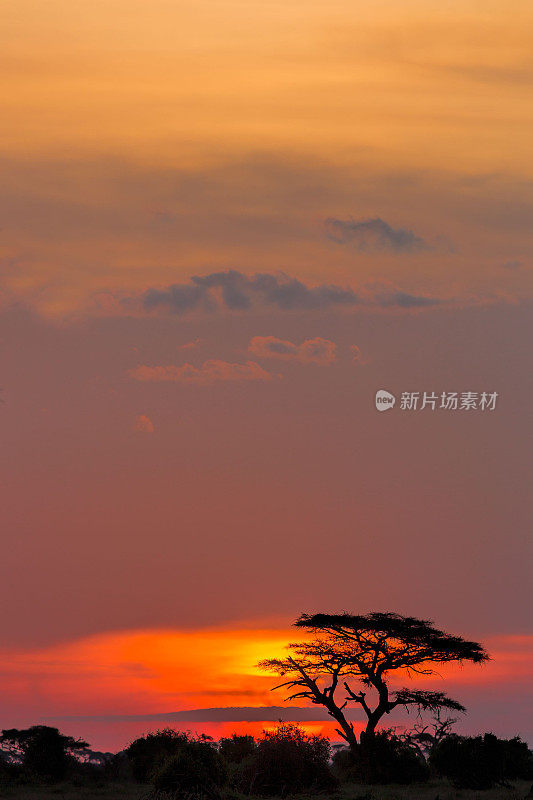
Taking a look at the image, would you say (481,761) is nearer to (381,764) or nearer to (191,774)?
(381,764)

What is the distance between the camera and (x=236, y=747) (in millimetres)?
78875

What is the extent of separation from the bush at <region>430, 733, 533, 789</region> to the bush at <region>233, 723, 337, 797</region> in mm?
14131

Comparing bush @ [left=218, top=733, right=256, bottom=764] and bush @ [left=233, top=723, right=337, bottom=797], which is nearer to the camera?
bush @ [left=233, top=723, right=337, bottom=797]

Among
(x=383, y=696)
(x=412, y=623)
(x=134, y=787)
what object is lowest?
(x=134, y=787)

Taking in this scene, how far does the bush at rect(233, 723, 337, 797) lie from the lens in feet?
202

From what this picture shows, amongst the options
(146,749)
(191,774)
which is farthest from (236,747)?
(191,774)

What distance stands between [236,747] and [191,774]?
2505cm

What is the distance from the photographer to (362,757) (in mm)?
80250

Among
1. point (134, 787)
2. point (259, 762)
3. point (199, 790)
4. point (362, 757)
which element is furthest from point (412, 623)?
point (199, 790)

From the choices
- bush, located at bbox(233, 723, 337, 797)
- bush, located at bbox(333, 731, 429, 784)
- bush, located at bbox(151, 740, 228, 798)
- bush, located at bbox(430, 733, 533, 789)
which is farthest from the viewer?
bush, located at bbox(333, 731, 429, 784)

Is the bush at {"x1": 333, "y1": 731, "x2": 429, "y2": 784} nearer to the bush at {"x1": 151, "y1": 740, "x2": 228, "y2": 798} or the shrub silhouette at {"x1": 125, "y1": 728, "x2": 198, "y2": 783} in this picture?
the shrub silhouette at {"x1": 125, "y1": 728, "x2": 198, "y2": 783}

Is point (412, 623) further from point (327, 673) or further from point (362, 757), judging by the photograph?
point (362, 757)

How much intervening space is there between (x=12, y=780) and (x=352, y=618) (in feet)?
93.9

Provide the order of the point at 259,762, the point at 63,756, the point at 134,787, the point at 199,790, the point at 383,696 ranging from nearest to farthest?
the point at 199,790 → the point at 259,762 → the point at 134,787 → the point at 63,756 → the point at 383,696
